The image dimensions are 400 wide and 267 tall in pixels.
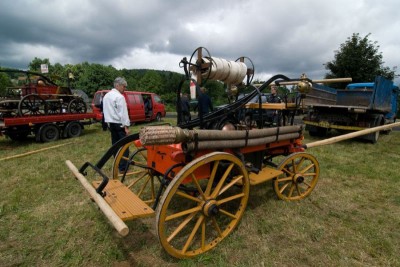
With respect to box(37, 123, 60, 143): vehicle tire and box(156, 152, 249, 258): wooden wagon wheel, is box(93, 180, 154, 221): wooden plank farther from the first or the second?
box(37, 123, 60, 143): vehicle tire

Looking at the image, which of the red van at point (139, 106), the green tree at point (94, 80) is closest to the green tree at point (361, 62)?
the red van at point (139, 106)

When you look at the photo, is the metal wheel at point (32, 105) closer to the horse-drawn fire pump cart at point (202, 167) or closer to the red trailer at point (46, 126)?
the red trailer at point (46, 126)

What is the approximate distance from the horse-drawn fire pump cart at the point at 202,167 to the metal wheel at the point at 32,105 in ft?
21.5

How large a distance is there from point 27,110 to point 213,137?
27.0 feet

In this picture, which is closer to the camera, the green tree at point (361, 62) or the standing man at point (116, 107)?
the standing man at point (116, 107)

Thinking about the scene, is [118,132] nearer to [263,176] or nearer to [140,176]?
[140,176]

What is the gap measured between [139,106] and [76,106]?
380cm

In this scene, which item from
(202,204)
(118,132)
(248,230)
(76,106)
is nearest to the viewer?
(202,204)

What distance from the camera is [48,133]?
8484 millimetres

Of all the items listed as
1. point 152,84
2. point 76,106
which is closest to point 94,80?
point 152,84

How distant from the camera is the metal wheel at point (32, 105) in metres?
7.73

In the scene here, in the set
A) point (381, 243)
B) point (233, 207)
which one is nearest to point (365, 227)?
point (381, 243)

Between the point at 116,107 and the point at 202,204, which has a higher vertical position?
the point at 116,107

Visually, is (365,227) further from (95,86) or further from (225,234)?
(95,86)
